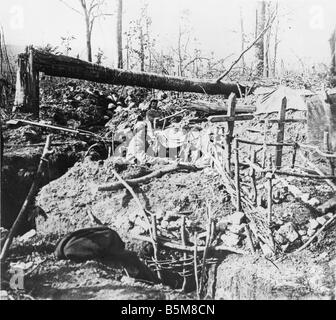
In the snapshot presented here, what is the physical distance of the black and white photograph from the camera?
3.57 metres

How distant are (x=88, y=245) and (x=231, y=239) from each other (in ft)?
4.76

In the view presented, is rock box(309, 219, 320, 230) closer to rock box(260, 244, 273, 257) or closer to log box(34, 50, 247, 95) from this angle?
rock box(260, 244, 273, 257)

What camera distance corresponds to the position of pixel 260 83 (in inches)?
265

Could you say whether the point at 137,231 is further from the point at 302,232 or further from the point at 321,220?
the point at 321,220

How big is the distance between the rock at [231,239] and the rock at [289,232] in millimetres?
450

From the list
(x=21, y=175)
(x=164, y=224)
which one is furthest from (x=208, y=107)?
(x=21, y=175)

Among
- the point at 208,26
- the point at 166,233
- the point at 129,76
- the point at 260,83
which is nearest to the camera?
the point at 166,233

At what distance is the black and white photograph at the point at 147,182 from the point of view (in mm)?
3570

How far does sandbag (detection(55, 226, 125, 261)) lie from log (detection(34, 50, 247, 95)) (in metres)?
2.38

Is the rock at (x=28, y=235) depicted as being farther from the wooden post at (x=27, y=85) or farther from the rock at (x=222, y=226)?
the rock at (x=222, y=226)

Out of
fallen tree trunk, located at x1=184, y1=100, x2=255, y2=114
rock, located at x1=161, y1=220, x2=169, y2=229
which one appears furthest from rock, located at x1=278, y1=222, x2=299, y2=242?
fallen tree trunk, located at x1=184, y1=100, x2=255, y2=114
